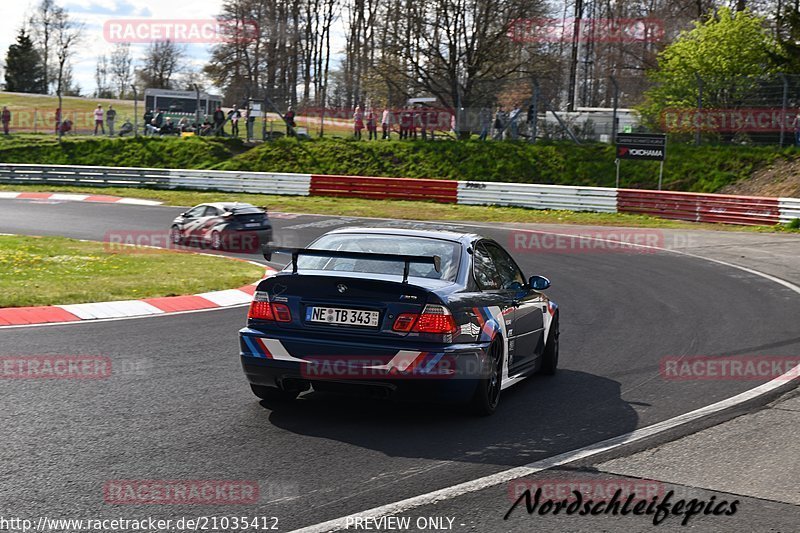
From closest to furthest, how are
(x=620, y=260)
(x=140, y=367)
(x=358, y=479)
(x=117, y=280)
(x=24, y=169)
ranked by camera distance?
(x=358, y=479), (x=140, y=367), (x=117, y=280), (x=620, y=260), (x=24, y=169)

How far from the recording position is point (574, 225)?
28.3m

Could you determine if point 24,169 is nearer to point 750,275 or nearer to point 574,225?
point 574,225

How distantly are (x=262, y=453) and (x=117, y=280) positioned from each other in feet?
29.9

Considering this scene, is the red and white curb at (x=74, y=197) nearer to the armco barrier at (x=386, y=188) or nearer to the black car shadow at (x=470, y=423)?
the armco barrier at (x=386, y=188)

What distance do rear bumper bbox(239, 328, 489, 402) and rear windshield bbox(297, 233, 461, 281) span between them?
Result: 0.70 m

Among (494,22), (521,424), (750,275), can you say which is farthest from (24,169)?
(521,424)

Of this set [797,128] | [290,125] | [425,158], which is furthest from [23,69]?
[797,128]

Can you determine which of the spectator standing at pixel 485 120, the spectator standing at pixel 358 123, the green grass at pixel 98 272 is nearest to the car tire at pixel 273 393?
the green grass at pixel 98 272

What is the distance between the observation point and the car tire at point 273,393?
Result: 7.38 m

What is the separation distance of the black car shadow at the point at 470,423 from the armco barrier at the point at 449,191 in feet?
70.9

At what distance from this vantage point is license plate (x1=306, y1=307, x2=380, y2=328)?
267 inches

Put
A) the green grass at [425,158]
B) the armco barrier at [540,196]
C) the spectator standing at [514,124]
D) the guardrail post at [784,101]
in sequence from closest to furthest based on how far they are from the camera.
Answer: the armco barrier at [540,196]
the guardrail post at [784,101]
the green grass at [425,158]
the spectator standing at [514,124]

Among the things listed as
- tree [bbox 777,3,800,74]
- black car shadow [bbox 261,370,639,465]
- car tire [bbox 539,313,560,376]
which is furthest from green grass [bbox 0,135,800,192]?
black car shadow [bbox 261,370,639,465]

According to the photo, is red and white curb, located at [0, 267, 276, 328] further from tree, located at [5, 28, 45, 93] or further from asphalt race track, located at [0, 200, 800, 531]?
tree, located at [5, 28, 45, 93]
